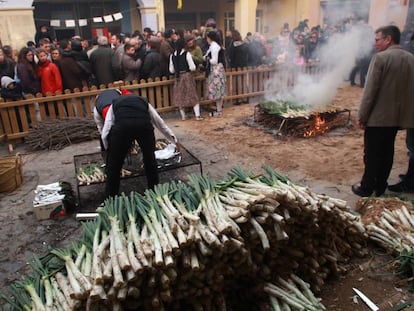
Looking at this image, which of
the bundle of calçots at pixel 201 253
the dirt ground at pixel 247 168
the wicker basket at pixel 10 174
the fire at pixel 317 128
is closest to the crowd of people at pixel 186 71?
the dirt ground at pixel 247 168

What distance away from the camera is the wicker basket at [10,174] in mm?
5891

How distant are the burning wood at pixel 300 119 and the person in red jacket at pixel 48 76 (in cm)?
499

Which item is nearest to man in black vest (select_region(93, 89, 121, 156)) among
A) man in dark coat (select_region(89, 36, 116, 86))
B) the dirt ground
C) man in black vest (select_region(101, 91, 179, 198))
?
man in black vest (select_region(101, 91, 179, 198))

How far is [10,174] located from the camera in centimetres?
595

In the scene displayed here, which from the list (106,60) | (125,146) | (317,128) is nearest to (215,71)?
(106,60)

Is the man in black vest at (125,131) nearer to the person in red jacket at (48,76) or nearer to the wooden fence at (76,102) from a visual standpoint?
the wooden fence at (76,102)

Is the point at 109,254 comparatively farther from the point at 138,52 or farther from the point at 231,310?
the point at 138,52

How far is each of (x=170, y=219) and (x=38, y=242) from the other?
264cm

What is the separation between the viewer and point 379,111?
476cm

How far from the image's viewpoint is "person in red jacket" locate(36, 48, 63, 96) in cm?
841

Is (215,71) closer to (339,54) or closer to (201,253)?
(339,54)

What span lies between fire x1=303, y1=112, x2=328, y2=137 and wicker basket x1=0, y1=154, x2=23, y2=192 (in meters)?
5.75

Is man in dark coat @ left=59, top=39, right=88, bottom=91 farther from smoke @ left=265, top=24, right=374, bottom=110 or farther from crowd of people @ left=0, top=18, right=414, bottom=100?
smoke @ left=265, top=24, right=374, bottom=110

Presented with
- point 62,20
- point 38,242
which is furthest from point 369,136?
point 62,20
